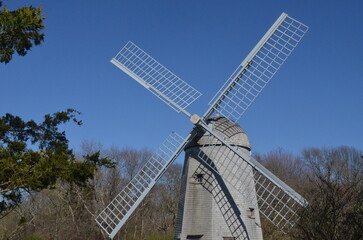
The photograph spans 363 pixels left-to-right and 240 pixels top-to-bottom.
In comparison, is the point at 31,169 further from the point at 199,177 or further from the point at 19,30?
the point at 199,177

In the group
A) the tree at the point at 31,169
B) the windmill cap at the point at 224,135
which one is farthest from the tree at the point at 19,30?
the windmill cap at the point at 224,135

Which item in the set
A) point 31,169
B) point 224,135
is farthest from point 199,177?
point 31,169

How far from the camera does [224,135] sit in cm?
1330

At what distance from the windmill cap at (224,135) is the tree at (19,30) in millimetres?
6324

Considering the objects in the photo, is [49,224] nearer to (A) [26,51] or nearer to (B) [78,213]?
(B) [78,213]

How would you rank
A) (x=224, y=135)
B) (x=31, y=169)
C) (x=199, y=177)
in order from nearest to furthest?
1. (x=31, y=169)
2. (x=199, y=177)
3. (x=224, y=135)

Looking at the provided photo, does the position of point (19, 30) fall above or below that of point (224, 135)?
below

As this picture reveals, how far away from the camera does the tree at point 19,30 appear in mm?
9547

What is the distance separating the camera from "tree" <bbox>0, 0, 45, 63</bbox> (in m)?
9.55

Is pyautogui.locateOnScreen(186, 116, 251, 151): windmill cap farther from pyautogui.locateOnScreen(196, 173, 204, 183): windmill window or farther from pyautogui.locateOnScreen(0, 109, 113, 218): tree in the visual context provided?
pyautogui.locateOnScreen(0, 109, 113, 218): tree

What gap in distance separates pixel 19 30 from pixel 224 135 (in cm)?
751

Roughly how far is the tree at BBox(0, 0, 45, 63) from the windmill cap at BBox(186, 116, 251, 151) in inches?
249

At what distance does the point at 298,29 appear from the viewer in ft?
46.8

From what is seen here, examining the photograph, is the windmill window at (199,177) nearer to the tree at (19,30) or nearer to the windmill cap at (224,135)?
the windmill cap at (224,135)
